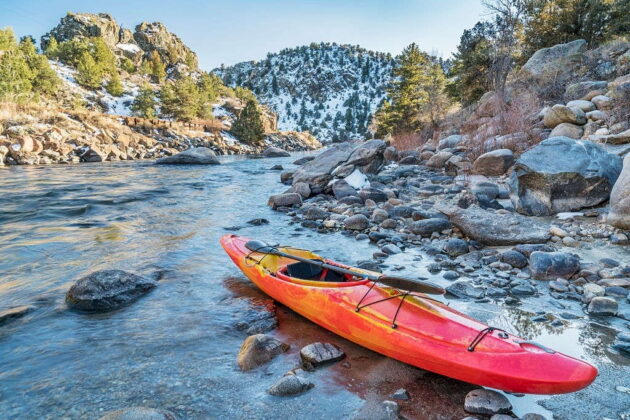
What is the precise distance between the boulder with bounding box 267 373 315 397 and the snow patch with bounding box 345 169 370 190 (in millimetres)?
Result: 8247

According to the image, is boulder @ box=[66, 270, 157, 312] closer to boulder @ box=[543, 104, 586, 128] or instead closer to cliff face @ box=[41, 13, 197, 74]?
boulder @ box=[543, 104, 586, 128]

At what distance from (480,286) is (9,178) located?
59.1 feet

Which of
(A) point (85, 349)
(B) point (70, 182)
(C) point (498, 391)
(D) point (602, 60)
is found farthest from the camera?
(B) point (70, 182)

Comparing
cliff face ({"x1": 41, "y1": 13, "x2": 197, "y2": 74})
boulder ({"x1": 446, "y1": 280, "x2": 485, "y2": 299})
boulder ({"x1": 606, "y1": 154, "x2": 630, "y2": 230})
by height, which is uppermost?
cliff face ({"x1": 41, "y1": 13, "x2": 197, "y2": 74})

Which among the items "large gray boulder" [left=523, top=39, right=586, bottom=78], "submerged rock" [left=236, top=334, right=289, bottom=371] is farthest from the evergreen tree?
"submerged rock" [left=236, top=334, right=289, bottom=371]

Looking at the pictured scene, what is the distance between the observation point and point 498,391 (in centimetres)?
268

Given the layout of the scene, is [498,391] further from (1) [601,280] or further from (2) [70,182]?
(2) [70,182]

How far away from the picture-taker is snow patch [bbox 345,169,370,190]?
10.8 meters

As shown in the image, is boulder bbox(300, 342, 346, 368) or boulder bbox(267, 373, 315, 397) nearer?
boulder bbox(267, 373, 315, 397)

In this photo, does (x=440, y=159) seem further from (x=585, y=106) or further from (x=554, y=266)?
(x=554, y=266)

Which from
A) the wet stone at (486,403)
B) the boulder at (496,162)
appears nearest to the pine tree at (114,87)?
the boulder at (496,162)

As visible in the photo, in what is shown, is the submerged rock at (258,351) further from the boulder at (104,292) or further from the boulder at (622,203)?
the boulder at (622,203)

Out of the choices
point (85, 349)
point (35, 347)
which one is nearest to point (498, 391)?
point (85, 349)

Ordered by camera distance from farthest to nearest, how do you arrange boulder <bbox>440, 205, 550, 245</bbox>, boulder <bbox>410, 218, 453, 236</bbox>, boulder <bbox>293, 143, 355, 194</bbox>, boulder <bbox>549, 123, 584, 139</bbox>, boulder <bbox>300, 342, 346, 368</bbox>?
A: boulder <bbox>293, 143, 355, 194</bbox> → boulder <bbox>549, 123, 584, 139</bbox> → boulder <bbox>410, 218, 453, 236</bbox> → boulder <bbox>440, 205, 550, 245</bbox> → boulder <bbox>300, 342, 346, 368</bbox>
